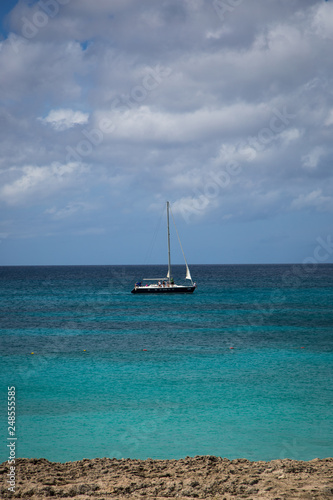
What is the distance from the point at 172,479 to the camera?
10.8m

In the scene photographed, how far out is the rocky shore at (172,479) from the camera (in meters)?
9.73

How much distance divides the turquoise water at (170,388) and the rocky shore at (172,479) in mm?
2501

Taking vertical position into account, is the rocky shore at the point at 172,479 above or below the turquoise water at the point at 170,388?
above

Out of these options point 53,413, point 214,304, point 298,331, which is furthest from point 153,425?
point 214,304

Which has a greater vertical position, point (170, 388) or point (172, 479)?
point (172, 479)

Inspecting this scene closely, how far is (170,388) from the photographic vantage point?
71.1 ft

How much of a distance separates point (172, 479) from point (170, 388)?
10982mm

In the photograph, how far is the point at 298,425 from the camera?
661 inches

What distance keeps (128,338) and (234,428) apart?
20.8m

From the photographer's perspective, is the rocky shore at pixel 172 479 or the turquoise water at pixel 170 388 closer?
the rocky shore at pixel 172 479

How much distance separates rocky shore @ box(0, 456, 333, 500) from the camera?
9.73m

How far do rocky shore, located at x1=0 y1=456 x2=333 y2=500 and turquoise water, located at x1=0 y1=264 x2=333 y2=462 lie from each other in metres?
2.50

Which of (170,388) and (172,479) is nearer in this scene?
(172,479)

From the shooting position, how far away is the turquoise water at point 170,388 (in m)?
15.2
